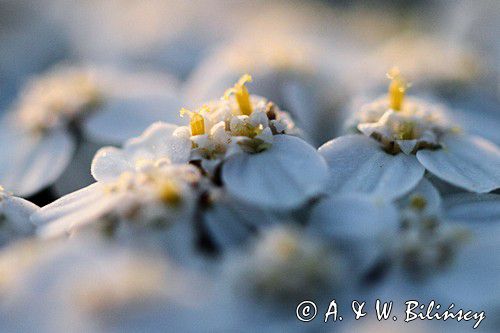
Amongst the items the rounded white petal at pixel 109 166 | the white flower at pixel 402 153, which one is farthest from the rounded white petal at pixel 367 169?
the rounded white petal at pixel 109 166

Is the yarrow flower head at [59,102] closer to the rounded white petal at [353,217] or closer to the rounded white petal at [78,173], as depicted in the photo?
the rounded white petal at [78,173]

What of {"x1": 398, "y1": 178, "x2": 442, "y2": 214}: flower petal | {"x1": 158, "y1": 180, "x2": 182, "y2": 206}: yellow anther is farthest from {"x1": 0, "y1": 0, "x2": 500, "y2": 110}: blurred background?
{"x1": 158, "y1": 180, "x2": 182, "y2": 206}: yellow anther

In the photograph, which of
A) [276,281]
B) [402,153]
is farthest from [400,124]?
[276,281]

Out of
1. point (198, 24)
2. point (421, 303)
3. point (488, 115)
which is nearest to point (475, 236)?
point (421, 303)

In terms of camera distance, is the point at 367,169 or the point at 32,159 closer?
the point at 367,169

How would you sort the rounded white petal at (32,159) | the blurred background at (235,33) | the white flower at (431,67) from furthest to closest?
the blurred background at (235,33) < the white flower at (431,67) < the rounded white petal at (32,159)

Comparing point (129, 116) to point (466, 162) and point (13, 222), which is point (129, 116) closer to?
point (13, 222)

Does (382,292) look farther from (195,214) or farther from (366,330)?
(195,214)
